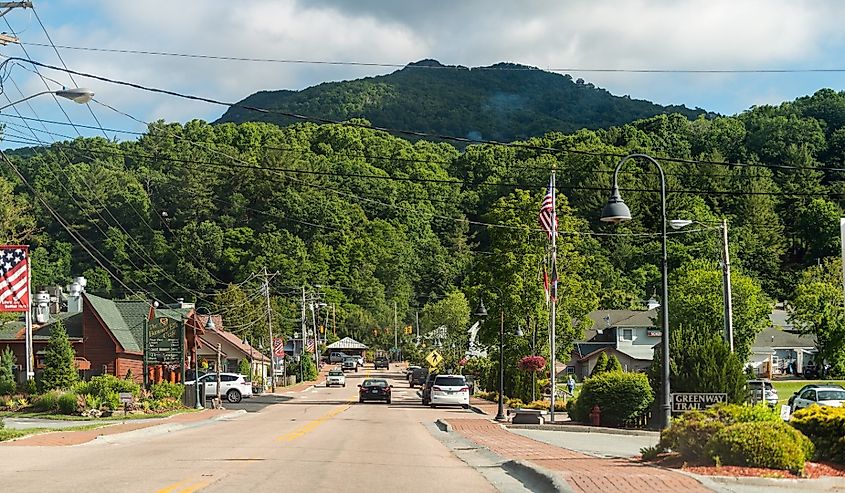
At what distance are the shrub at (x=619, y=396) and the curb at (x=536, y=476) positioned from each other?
44.4 feet

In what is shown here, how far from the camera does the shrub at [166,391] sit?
145 feet

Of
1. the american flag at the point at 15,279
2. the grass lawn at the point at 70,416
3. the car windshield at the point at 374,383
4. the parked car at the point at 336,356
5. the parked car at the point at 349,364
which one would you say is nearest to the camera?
the american flag at the point at 15,279

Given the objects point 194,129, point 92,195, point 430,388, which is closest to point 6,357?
point 430,388

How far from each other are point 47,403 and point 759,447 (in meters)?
32.3

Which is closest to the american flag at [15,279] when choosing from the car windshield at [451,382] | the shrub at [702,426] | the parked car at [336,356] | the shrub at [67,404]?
the shrub at [67,404]

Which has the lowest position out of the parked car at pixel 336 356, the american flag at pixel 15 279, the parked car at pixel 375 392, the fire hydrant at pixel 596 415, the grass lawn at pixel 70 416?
the parked car at pixel 336 356

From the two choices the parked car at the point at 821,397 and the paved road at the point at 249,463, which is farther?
the parked car at the point at 821,397

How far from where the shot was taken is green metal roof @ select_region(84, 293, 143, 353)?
180ft

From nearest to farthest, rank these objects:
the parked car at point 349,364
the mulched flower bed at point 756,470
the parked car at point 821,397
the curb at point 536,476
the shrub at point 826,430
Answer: the curb at point 536,476 < the mulched flower bed at point 756,470 < the shrub at point 826,430 < the parked car at point 821,397 < the parked car at point 349,364

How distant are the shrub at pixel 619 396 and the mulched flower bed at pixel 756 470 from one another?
48.6ft

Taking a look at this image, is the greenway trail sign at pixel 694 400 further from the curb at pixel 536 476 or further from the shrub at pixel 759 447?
the shrub at pixel 759 447

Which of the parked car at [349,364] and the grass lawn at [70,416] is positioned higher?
the grass lawn at [70,416]

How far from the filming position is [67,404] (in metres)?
38.6

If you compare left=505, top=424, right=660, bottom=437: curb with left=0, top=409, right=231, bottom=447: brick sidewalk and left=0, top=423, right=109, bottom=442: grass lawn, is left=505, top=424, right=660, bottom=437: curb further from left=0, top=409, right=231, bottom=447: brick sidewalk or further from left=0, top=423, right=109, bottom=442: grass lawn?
left=0, top=423, right=109, bottom=442: grass lawn
